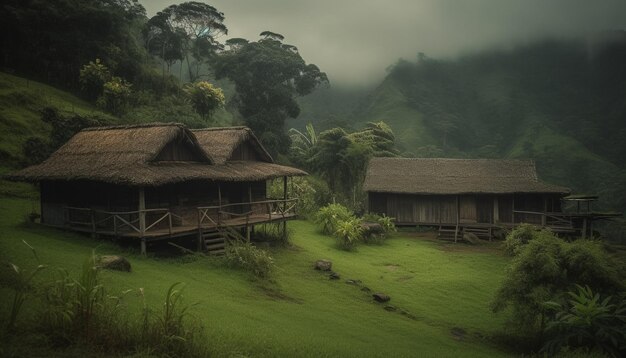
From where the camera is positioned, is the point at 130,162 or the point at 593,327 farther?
the point at 130,162

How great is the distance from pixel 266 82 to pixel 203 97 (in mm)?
7328

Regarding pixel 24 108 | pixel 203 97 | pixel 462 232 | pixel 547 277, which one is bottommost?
pixel 462 232

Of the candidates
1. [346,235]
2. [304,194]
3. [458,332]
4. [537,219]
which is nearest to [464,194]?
[537,219]

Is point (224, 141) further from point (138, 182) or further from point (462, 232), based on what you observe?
point (462, 232)

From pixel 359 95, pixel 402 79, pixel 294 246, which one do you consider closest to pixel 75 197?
pixel 294 246

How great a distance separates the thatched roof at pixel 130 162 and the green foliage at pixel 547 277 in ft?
39.5

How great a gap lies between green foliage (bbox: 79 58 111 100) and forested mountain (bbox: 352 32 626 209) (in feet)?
135

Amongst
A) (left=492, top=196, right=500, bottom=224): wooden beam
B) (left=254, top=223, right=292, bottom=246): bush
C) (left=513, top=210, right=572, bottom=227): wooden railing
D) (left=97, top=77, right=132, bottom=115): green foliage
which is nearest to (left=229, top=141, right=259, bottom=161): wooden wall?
(left=254, top=223, right=292, bottom=246): bush

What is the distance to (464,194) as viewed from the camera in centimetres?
3133

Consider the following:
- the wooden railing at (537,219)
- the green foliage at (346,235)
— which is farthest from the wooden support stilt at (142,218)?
the wooden railing at (537,219)

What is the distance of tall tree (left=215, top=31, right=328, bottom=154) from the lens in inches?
1661

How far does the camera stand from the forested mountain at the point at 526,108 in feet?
202

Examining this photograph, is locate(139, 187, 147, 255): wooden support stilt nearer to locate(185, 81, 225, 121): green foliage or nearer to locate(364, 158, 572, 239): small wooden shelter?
locate(364, 158, 572, 239): small wooden shelter

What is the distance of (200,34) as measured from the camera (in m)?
48.7
